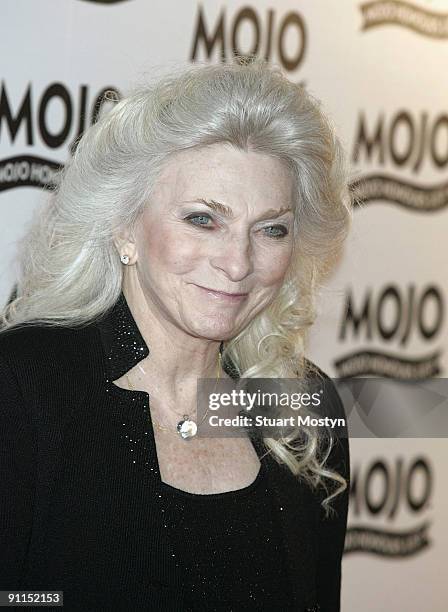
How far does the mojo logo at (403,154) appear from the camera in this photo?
2.48 m

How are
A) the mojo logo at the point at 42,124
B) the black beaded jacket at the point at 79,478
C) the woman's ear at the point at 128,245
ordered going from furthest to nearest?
the mojo logo at the point at 42,124 → the woman's ear at the point at 128,245 → the black beaded jacket at the point at 79,478

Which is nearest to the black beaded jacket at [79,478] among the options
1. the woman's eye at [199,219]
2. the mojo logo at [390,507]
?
the woman's eye at [199,219]

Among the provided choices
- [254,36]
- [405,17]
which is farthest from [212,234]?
[405,17]

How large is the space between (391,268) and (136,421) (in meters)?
1.25

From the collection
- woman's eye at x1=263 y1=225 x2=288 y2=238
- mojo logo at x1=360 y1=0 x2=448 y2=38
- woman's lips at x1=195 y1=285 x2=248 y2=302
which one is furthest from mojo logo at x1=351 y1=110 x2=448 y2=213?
woman's lips at x1=195 y1=285 x2=248 y2=302

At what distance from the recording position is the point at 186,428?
164cm

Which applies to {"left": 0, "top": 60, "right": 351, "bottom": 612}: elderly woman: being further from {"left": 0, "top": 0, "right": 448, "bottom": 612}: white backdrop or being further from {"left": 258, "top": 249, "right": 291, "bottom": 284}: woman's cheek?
{"left": 0, "top": 0, "right": 448, "bottom": 612}: white backdrop

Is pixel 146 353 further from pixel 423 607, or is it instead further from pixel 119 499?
pixel 423 607

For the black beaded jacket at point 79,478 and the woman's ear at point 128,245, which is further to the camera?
the woman's ear at point 128,245

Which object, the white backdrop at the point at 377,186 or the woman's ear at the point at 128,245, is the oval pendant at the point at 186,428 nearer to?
the woman's ear at the point at 128,245

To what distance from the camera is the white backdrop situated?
A: 7.06ft

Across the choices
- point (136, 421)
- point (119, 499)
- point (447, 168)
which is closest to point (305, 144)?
point (136, 421)

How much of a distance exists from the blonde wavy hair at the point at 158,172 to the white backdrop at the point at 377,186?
42 centimetres

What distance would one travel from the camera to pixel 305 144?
1.63m
